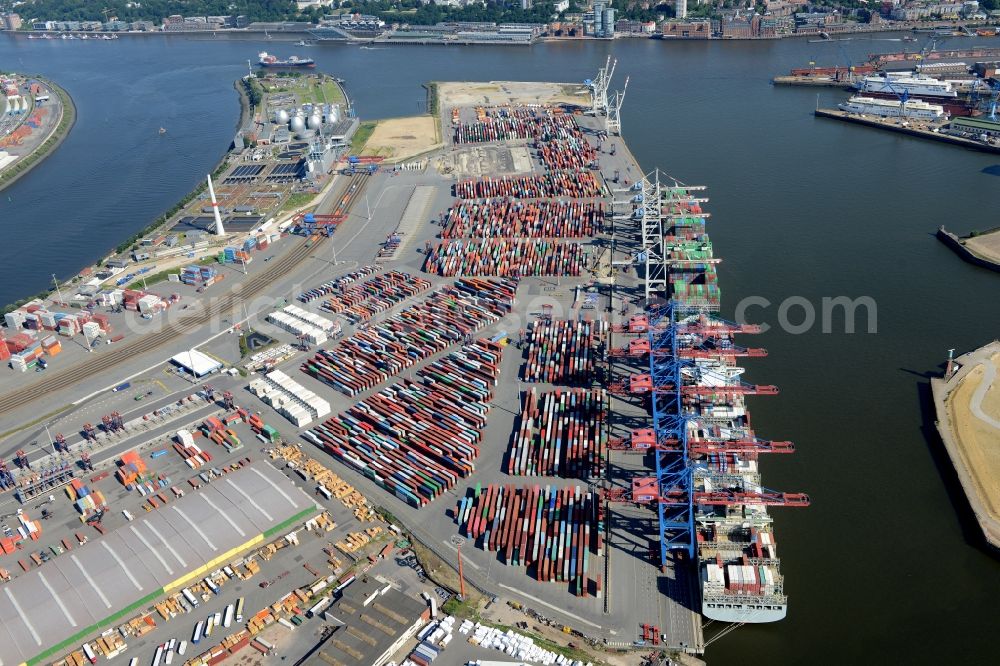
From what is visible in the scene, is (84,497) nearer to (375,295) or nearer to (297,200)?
(375,295)

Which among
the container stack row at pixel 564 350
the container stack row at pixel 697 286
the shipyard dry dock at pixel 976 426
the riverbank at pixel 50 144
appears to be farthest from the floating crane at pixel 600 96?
the riverbank at pixel 50 144

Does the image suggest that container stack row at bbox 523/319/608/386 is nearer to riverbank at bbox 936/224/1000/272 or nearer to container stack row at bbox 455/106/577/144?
riverbank at bbox 936/224/1000/272

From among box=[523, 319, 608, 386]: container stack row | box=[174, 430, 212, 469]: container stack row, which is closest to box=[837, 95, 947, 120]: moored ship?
box=[523, 319, 608, 386]: container stack row

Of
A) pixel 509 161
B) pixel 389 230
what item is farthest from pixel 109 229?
pixel 509 161

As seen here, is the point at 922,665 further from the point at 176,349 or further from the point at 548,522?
the point at 176,349

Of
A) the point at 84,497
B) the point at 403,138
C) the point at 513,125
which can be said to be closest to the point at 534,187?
the point at 513,125

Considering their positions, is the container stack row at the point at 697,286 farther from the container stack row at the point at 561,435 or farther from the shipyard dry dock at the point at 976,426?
the shipyard dry dock at the point at 976,426
